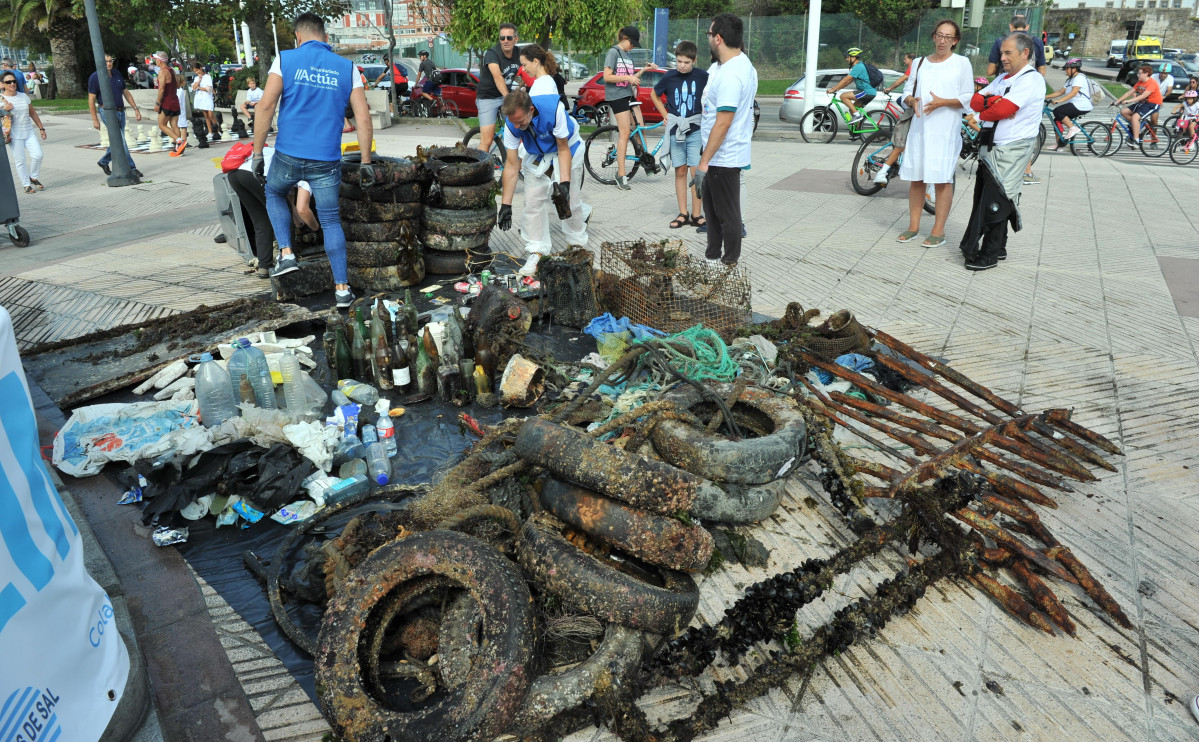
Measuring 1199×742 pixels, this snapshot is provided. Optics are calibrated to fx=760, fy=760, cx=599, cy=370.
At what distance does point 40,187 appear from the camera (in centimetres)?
1159

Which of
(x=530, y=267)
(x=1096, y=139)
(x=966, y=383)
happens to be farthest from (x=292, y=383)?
(x=1096, y=139)

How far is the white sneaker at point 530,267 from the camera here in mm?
6559

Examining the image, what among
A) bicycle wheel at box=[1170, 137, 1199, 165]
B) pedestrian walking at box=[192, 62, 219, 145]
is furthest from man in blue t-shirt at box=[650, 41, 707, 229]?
pedestrian walking at box=[192, 62, 219, 145]

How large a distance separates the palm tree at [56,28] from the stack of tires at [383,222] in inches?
1152

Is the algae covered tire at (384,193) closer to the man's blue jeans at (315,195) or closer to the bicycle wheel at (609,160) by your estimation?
the man's blue jeans at (315,195)

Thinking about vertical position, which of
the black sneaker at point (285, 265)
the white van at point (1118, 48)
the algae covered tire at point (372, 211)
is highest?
the white van at point (1118, 48)

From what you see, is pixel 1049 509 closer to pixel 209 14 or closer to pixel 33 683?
pixel 33 683

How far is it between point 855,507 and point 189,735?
2.84 m

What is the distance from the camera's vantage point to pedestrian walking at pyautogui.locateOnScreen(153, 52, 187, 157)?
1448 centimetres

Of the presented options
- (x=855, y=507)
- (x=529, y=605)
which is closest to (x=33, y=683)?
(x=529, y=605)

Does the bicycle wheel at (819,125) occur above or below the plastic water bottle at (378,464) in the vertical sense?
above

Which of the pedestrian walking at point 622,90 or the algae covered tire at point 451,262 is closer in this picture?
the algae covered tire at point 451,262

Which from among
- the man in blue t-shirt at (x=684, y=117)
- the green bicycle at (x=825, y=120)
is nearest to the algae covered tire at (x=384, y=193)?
the man in blue t-shirt at (x=684, y=117)

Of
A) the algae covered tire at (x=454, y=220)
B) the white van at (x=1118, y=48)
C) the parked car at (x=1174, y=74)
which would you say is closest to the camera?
the algae covered tire at (x=454, y=220)
